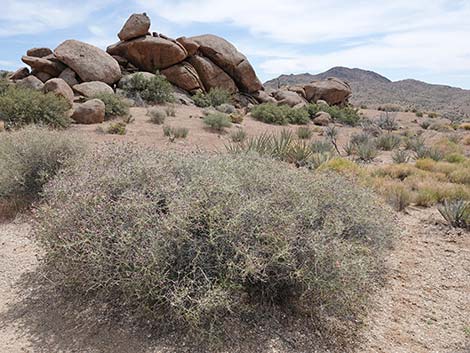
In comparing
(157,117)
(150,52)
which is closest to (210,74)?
(150,52)

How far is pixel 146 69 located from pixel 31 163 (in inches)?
769

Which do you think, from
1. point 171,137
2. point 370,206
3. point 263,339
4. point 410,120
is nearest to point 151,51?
point 171,137

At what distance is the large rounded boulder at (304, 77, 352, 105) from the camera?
108 feet

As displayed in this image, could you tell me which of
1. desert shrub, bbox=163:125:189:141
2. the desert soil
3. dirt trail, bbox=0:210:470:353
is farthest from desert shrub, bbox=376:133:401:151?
dirt trail, bbox=0:210:470:353

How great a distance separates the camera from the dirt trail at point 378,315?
329cm

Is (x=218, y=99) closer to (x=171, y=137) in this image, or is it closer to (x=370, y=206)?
(x=171, y=137)

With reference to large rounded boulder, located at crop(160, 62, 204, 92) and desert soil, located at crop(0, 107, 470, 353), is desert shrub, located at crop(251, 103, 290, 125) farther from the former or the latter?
desert soil, located at crop(0, 107, 470, 353)

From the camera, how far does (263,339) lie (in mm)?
3324

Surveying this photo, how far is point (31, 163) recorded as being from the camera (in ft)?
22.2

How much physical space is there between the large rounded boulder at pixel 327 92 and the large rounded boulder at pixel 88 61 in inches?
665

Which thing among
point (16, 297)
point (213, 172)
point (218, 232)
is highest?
point (213, 172)

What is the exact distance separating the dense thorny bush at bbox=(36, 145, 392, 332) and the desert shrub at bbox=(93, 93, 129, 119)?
12859 mm

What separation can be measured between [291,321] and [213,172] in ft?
5.41

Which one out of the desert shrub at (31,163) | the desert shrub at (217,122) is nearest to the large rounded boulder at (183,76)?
the desert shrub at (217,122)
